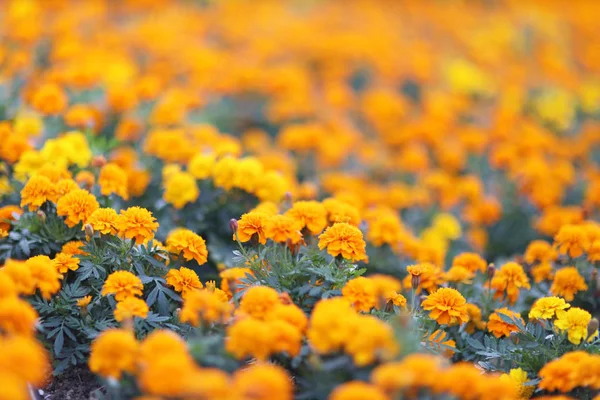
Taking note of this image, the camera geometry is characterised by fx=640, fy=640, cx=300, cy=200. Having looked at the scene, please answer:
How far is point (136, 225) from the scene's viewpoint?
2854mm

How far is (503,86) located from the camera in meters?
7.84

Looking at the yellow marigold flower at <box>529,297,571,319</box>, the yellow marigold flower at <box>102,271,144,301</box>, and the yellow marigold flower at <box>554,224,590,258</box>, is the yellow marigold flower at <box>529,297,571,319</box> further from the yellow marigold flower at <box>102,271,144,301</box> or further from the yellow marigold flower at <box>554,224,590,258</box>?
the yellow marigold flower at <box>102,271,144,301</box>

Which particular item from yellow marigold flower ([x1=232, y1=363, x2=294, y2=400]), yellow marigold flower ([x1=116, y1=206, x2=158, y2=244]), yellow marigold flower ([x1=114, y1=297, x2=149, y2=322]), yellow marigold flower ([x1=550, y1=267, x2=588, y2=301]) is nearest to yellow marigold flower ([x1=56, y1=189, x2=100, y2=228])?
yellow marigold flower ([x1=116, y1=206, x2=158, y2=244])

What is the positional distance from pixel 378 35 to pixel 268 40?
1.63 meters

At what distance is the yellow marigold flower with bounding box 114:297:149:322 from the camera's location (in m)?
2.52

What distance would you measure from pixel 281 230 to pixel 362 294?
0.51m

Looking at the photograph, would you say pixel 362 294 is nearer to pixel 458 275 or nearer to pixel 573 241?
pixel 458 275

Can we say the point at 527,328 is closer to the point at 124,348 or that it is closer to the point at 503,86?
the point at 124,348

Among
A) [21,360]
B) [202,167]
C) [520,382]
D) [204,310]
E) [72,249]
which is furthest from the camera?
[202,167]

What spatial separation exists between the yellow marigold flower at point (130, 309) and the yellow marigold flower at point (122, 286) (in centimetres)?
4

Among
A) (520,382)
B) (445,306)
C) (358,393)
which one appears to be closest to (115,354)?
(358,393)

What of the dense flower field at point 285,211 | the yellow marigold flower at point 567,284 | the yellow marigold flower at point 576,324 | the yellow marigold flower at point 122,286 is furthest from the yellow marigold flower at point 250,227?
the yellow marigold flower at point 567,284

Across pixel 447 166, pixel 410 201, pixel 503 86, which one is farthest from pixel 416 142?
pixel 503 86

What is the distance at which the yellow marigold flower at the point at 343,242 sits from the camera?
285 centimetres
